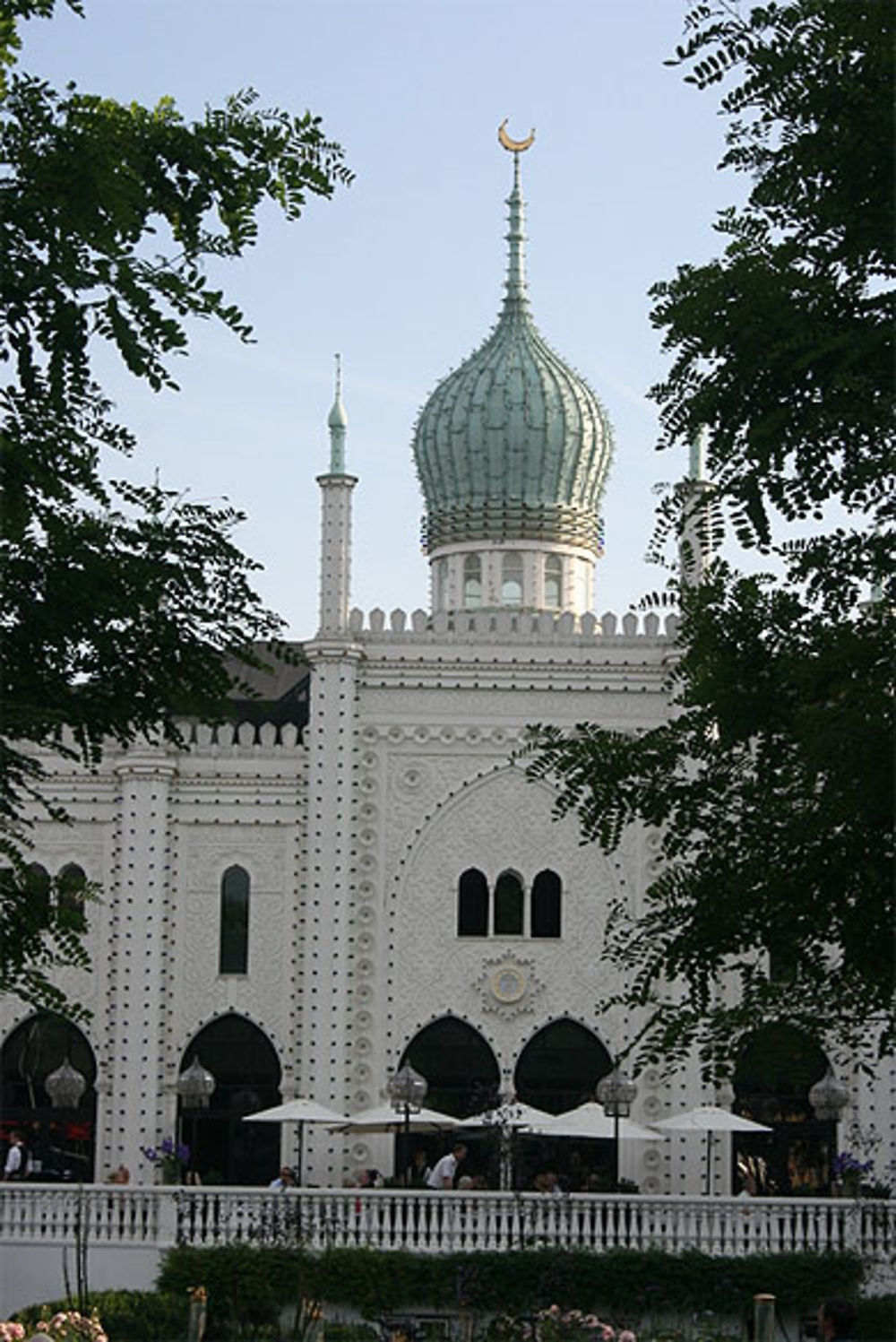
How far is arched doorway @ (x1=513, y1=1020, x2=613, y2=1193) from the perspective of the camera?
38156 millimetres

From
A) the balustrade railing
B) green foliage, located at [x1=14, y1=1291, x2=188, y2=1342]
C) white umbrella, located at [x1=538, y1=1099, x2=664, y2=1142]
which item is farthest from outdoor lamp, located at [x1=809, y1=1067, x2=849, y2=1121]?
green foliage, located at [x1=14, y1=1291, x2=188, y2=1342]

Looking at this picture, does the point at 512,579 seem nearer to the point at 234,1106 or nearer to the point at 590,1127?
the point at 234,1106

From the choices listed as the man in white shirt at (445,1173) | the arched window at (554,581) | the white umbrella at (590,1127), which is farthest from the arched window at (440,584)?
the man in white shirt at (445,1173)

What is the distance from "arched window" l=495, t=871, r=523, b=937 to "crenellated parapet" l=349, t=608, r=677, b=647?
4061 millimetres

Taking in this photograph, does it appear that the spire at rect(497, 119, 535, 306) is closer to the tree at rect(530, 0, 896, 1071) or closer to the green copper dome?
the green copper dome

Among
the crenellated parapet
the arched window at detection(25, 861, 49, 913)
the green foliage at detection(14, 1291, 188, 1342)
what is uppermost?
the crenellated parapet

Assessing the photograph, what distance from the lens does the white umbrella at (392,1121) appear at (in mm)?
35281

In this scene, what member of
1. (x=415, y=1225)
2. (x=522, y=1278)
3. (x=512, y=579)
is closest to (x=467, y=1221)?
(x=415, y=1225)

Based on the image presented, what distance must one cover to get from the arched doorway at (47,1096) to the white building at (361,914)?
42 millimetres

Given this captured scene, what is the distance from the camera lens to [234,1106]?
3912 centimetres

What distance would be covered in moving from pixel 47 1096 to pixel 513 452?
14.1 m

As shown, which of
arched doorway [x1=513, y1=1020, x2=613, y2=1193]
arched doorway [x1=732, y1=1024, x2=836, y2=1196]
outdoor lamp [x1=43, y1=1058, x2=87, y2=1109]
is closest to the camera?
outdoor lamp [x1=43, y1=1058, x2=87, y2=1109]

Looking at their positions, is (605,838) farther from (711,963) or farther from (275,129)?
(275,129)

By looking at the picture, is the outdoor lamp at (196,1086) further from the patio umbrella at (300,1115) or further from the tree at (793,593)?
the tree at (793,593)
